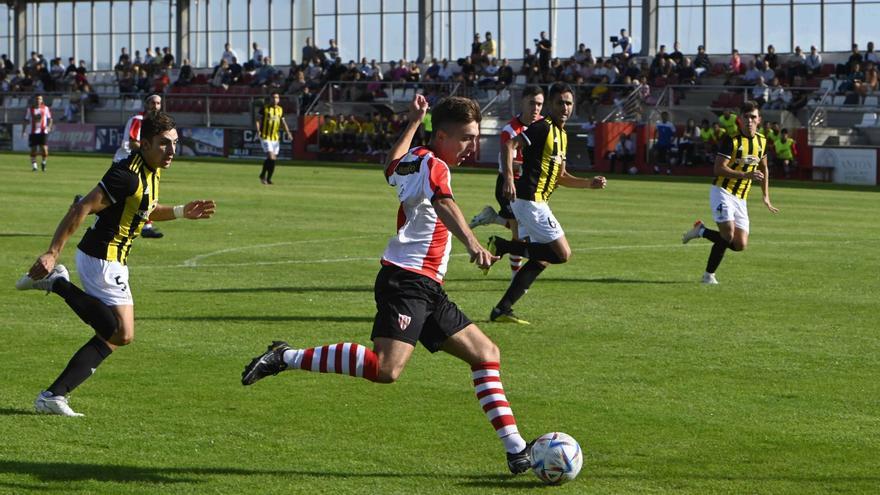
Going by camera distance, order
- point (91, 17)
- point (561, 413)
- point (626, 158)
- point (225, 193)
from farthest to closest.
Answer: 1. point (91, 17)
2. point (626, 158)
3. point (225, 193)
4. point (561, 413)

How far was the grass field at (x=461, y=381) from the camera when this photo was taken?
288 inches

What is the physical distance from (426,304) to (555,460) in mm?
1060

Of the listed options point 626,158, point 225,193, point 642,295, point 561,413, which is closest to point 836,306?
point 642,295

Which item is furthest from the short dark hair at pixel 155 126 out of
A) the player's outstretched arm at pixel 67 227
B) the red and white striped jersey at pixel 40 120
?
the red and white striped jersey at pixel 40 120

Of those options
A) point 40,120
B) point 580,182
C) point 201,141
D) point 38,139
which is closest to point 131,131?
point 580,182

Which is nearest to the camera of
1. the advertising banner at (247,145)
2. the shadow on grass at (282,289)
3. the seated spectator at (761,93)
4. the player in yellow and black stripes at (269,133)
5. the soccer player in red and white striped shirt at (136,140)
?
the shadow on grass at (282,289)

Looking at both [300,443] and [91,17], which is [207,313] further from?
[91,17]

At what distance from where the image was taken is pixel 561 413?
8766mm

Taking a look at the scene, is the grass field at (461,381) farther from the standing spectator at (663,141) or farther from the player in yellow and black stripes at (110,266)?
the standing spectator at (663,141)

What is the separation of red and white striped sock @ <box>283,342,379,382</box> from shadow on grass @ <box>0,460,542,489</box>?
0.54 meters

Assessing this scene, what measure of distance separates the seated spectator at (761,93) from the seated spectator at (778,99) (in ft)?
0.42

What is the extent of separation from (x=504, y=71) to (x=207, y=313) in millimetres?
39485

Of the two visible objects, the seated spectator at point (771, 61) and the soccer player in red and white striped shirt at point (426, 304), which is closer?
the soccer player in red and white striped shirt at point (426, 304)

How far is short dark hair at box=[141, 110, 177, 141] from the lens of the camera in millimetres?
8375
